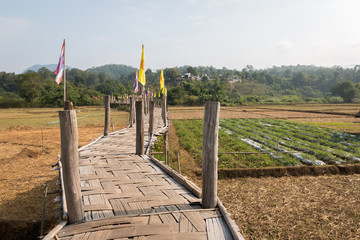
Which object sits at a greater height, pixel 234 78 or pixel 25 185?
pixel 234 78

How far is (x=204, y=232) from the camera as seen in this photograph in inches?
112

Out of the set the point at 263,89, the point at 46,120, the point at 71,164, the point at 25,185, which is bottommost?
the point at 25,185

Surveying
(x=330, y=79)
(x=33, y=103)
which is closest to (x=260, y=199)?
(x=33, y=103)

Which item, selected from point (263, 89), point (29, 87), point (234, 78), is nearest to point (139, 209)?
point (29, 87)

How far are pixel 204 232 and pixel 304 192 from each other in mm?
3955

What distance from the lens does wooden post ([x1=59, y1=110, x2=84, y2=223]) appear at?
9.52ft

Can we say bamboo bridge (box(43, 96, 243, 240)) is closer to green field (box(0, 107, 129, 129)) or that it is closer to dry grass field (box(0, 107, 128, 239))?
dry grass field (box(0, 107, 128, 239))

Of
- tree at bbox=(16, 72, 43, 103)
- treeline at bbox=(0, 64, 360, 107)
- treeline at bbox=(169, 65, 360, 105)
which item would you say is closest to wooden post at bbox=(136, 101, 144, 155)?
treeline at bbox=(0, 64, 360, 107)

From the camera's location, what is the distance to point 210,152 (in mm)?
3348

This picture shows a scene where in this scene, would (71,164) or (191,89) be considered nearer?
(71,164)

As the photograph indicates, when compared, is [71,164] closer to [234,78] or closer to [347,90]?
[347,90]

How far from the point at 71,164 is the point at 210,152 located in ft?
5.74

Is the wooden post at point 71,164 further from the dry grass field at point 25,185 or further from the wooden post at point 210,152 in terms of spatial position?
the dry grass field at point 25,185

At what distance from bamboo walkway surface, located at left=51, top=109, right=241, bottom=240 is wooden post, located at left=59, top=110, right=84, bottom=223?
0.16 m
